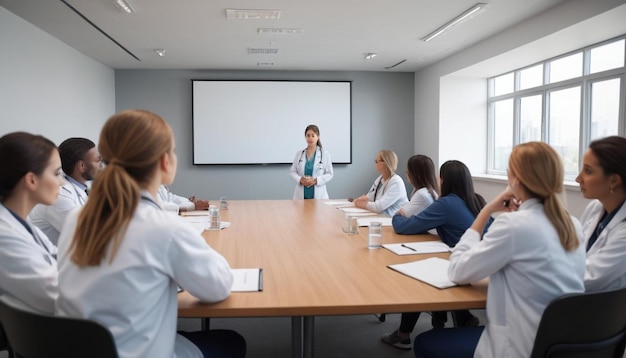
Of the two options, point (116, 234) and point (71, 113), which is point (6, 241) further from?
point (71, 113)

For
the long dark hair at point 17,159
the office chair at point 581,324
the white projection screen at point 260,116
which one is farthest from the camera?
the white projection screen at point 260,116

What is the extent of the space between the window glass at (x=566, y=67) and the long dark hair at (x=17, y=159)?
5.66m

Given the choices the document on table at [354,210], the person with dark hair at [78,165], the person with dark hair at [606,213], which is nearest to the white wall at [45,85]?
the person with dark hair at [78,165]

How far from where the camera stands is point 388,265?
2.05 metres

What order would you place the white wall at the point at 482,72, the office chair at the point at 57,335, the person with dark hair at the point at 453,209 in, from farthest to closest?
the white wall at the point at 482,72, the person with dark hair at the point at 453,209, the office chair at the point at 57,335

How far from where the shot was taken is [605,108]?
16.6ft

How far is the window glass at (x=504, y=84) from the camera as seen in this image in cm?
699

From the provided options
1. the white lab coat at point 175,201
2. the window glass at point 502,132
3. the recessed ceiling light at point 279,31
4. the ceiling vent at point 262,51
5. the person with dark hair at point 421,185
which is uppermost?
the ceiling vent at point 262,51

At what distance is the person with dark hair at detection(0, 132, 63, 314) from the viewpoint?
1.40 metres

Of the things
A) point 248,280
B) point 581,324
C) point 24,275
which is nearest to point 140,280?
point 24,275

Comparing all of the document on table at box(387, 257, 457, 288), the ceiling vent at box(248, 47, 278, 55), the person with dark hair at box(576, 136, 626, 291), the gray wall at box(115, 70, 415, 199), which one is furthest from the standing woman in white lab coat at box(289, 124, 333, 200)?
the person with dark hair at box(576, 136, 626, 291)

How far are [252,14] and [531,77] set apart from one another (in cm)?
403

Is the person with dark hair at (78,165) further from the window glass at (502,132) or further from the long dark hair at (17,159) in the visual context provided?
the window glass at (502,132)

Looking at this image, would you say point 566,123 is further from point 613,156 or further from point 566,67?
point 613,156
